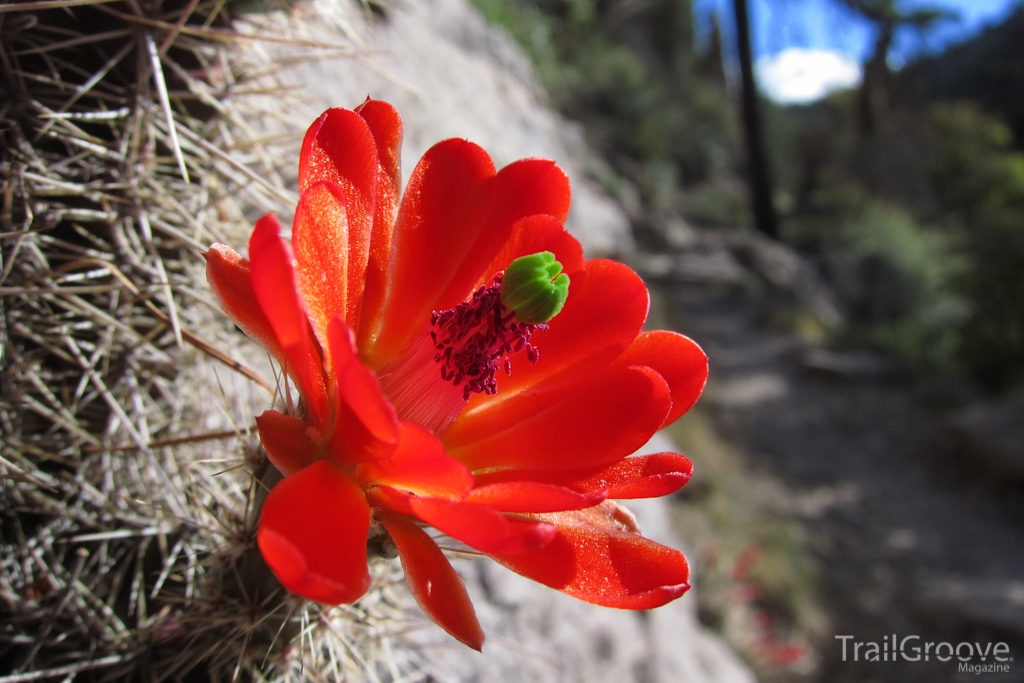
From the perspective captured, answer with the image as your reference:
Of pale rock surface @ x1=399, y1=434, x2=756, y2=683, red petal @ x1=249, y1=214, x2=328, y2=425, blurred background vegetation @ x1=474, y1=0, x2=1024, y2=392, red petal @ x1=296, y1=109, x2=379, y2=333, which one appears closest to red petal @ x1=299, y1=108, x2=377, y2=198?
red petal @ x1=296, y1=109, x2=379, y2=333

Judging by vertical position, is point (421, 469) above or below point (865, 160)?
below

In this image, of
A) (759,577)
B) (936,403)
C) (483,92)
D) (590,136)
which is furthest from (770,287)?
(483,92)

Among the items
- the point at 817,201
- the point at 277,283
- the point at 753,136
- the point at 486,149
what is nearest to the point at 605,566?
the point at 277,283

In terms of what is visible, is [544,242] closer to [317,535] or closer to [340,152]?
[340,152]

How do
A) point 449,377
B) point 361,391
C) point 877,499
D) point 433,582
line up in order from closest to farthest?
1. point 361,391
2. point 433,582
3. point 449,377
4. point 877,499

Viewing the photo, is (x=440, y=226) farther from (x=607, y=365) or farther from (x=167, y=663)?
(x=167, y=663)

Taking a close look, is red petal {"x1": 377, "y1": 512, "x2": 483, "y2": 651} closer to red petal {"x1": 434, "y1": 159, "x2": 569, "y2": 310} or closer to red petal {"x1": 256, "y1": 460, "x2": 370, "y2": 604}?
red petal {"x1": 256, "y1": 460, "x2": 370, "y2": 604}
